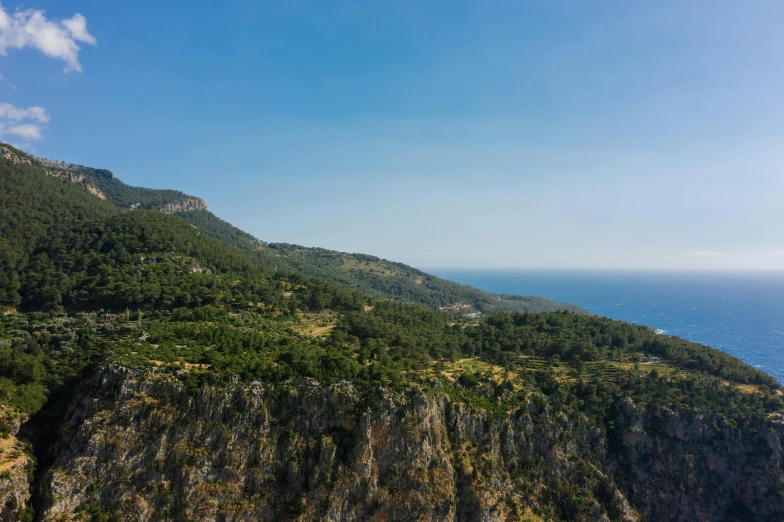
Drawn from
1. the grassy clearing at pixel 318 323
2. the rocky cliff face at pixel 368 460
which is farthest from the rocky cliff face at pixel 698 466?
the grassy clearing at pixel 318 323

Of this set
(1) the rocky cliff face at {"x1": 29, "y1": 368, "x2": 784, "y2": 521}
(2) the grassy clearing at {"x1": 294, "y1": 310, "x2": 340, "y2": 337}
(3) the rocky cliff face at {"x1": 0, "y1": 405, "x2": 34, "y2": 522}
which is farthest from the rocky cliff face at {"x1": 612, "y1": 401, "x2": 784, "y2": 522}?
(3) the rocky cliff face at {"x1": 0, "y1": 405, "x2": 34, "y2": 522}

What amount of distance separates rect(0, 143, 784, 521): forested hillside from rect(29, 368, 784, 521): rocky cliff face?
7.5 inches

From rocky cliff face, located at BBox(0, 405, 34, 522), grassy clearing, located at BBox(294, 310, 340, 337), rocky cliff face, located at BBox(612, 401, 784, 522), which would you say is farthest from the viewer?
grassy clearing, located at BBox(294, 310, 340, 337)

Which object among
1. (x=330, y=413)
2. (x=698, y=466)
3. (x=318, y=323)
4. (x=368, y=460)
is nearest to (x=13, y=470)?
(x=330, y=413)

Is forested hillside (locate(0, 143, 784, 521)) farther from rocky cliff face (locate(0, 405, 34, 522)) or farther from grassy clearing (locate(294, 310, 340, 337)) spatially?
grassy clearing (locate(294, 310, 340, 337))

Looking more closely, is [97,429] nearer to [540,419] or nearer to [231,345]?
[231,345]

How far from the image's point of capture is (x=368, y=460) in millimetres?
45031

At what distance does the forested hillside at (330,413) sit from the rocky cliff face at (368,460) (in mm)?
191

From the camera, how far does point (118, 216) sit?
332 feet

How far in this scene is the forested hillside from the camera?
136ft

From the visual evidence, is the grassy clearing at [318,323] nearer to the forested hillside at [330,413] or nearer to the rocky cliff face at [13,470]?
the forested hillside at [330,413]

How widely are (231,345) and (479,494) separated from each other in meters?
39.2

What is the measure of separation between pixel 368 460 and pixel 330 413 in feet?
23.4

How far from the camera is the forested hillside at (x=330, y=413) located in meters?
41.4
